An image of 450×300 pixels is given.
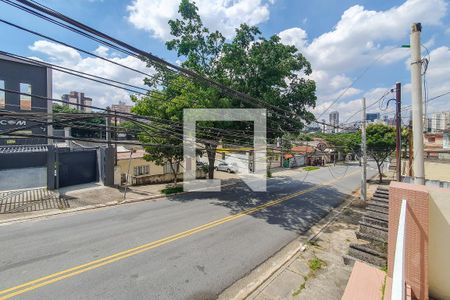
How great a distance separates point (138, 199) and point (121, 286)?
10.4m

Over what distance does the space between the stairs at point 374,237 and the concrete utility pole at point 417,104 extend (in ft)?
8.02

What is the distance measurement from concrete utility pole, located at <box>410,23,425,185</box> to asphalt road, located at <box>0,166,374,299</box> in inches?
216

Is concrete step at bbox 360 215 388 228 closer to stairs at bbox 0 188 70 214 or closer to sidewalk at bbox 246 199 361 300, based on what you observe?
sidewalk at bbox 246 199 361 300

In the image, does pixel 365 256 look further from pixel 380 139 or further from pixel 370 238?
pixel 380 139

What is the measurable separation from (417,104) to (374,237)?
4.47 m

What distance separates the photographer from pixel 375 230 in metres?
8.62

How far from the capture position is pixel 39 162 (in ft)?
69.7

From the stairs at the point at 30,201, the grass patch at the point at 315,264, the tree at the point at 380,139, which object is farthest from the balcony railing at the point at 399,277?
the tree at the point at 380,139

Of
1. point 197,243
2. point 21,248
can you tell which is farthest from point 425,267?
point 21,248

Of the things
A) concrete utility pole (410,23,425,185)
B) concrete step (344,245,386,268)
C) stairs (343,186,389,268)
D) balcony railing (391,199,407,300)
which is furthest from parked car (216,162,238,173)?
balcony railing (391,199,407,300)

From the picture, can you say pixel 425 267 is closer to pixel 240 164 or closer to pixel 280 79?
pixel 280 79

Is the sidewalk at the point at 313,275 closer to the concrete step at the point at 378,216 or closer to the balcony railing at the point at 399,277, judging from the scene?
the concrete step at the point at 378,216

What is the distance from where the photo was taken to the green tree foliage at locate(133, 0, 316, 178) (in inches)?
625

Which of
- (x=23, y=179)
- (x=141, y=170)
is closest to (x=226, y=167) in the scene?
(x=141, y=170)
